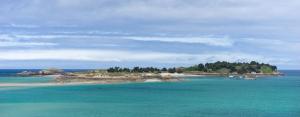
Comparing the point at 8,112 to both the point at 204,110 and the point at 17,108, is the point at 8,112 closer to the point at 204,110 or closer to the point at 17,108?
the point at 17,108

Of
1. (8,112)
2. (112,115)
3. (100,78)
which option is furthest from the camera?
(100,78)

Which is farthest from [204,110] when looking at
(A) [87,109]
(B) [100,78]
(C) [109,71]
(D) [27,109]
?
(C) [109,71]

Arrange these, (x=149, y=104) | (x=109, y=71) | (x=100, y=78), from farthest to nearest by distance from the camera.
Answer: (x=109, y=71)
(x=100, y=78)
(x=149, y=104)

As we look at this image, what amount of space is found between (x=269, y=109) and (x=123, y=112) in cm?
1648

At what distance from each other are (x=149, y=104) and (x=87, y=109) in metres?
10.2

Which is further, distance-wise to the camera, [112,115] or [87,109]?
[87,109]

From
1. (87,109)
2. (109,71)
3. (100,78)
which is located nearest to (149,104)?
(87,109)

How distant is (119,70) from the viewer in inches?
7667

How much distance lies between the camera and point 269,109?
61.9 meters

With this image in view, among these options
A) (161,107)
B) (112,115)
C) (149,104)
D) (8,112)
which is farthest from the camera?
(149,104)

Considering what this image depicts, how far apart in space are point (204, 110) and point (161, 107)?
6.30 metres

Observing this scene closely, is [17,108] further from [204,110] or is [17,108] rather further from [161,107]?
[204,110]

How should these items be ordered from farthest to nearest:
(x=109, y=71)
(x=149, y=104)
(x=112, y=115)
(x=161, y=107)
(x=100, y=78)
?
(x=109, y=71) < (x=100, y=78) < (x=149, y=104) < (x=161, y=107) < (x=112, y=115)

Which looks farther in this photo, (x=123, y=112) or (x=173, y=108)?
(x=173, y=108)
